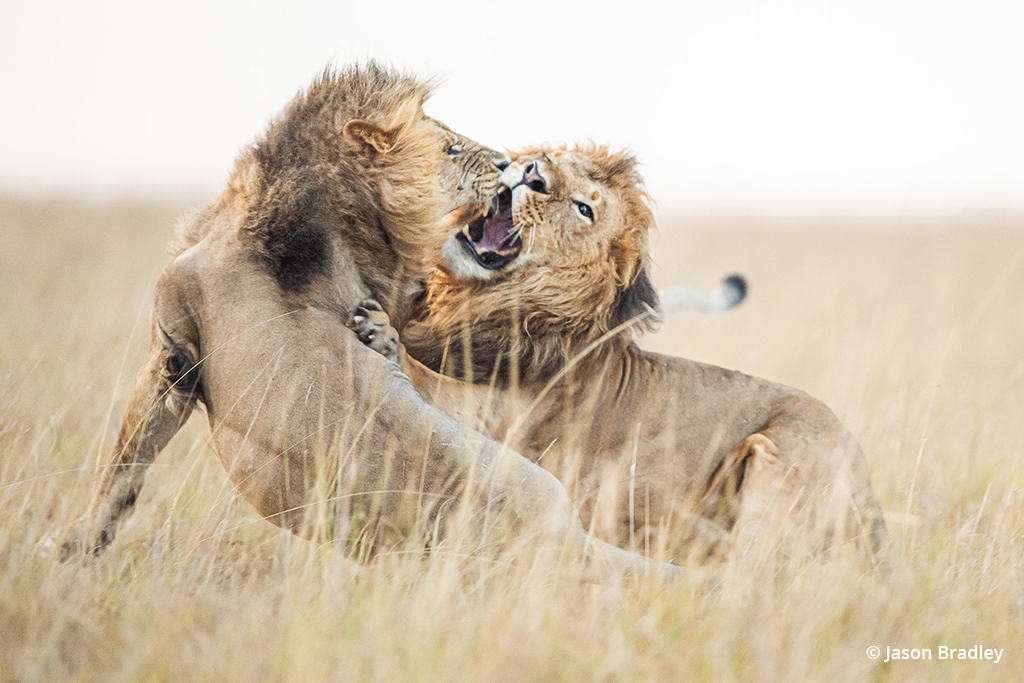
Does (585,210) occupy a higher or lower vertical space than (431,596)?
higher

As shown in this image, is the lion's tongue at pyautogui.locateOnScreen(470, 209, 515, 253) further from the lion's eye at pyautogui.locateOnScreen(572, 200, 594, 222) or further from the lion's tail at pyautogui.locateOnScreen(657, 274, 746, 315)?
the lion's tail at pyautogui.locateOnScreen(657, 274, 746, 315)

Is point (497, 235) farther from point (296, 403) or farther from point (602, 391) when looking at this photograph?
point (296, 403)

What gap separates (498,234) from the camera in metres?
3.50

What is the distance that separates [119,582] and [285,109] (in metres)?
1.66

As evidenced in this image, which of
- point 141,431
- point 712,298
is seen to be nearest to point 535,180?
point 712,298

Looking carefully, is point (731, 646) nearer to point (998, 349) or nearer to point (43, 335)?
point (43, 335)

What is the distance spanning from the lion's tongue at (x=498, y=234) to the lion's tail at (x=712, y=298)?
1074 millimetres

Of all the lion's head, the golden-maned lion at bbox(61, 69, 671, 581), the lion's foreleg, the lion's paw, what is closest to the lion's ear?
the golden-maned lion at bbox(61, 69, 671, 581)

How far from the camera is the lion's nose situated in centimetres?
341

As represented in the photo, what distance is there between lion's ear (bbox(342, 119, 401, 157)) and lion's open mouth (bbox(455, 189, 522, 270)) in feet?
1.54

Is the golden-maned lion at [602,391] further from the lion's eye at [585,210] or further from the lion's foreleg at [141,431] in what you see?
the lion's foreleg at [141,431]

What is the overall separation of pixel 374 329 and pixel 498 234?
2.74 feet

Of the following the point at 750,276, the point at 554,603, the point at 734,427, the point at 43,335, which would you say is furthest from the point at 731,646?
the point at 750,276

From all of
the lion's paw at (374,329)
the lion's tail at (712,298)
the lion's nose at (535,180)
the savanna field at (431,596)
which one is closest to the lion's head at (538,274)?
the lion's nose at (535,180)
